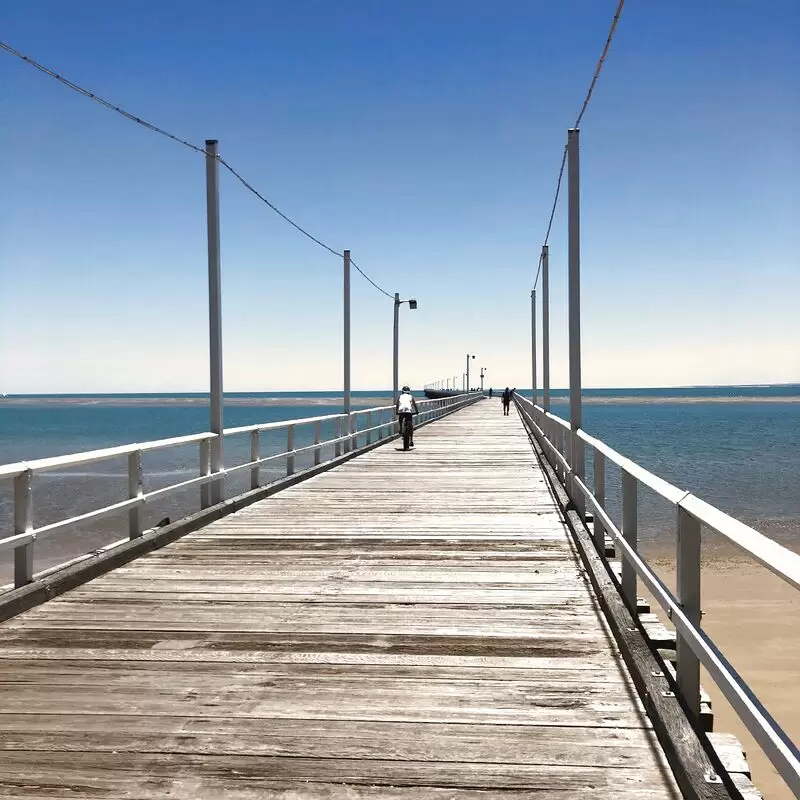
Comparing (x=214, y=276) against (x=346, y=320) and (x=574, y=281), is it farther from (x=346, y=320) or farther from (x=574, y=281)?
(x=346, y=320)

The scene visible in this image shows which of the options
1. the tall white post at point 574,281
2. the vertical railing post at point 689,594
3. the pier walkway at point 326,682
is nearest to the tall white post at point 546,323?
the tall white post at point 574,281

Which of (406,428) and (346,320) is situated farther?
(406,428)


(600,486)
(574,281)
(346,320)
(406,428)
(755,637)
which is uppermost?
(346,320)

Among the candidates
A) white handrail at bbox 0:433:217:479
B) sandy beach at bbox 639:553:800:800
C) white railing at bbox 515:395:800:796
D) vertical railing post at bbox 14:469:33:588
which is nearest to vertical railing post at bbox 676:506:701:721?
white railing at bbox 515:395:800:796

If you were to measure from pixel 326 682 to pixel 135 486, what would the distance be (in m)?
3.97

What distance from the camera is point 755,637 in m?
13.5

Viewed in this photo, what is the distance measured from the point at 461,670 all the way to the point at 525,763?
3.92 feet

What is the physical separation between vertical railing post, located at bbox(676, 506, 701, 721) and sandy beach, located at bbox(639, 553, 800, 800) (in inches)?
217

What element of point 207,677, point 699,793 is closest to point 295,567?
point 207,677

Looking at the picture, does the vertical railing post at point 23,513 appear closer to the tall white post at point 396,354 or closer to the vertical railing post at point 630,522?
the vertical railing post at point 630,522

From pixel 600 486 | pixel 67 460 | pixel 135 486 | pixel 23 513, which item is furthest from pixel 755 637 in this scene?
pixel 23 513

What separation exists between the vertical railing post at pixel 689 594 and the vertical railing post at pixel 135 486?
5197 mm

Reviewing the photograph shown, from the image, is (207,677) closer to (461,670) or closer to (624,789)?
(461,670)

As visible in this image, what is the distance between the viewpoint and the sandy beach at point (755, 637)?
9.59 meters
